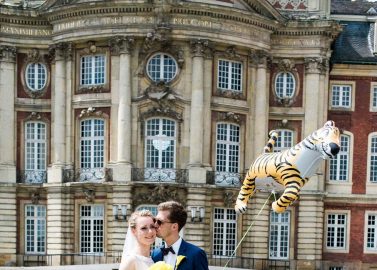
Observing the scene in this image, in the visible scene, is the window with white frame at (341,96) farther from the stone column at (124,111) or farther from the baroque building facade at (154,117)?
the stone column at (124,111)

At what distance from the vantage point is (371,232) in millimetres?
35250

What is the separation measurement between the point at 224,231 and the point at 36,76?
12.1 meters

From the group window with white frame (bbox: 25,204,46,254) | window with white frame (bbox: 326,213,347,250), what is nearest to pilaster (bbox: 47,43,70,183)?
window with white frame (bbox: 25,204,46,254)

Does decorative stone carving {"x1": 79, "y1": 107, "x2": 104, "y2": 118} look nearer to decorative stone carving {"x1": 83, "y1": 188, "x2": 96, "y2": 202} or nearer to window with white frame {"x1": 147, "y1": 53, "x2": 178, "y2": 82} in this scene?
window with white frame {"x1": 147, "y1": 53, "x2": 178, "y2": 82}

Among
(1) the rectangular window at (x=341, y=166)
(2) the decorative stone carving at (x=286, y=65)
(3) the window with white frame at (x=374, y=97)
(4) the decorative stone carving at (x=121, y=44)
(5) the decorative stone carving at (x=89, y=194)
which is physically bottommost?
(5) the decorative stone carving at (x=89, y=194)

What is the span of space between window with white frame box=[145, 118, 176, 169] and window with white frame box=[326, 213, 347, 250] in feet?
30.9

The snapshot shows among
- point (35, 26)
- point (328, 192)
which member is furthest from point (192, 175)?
point (35, 26)

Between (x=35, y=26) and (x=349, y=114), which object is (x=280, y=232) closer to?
(x=349, y=114)

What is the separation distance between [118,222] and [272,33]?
12.0 metres

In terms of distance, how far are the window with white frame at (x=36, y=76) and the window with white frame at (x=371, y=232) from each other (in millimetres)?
18248

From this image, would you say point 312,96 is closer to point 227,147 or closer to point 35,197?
point 227,147

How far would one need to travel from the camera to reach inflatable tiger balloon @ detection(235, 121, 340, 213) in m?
14.5

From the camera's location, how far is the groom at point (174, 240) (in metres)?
7.79

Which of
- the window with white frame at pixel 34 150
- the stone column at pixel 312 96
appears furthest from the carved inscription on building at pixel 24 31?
the stone column at pixel 312 96
